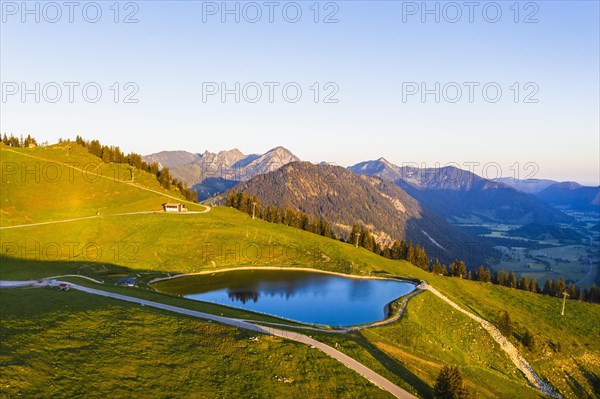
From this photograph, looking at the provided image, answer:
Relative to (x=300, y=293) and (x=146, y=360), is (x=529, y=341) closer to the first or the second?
(x=300, y=293)

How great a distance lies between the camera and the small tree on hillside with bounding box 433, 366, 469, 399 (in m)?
31.0

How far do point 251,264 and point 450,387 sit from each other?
2459 inches

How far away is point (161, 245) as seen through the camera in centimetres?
9094

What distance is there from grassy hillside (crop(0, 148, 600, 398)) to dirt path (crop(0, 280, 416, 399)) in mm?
1674

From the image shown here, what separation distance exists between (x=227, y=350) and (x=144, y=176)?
129m

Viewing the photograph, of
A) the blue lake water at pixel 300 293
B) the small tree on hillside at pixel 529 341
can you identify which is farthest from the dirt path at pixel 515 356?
the blue lake water at pixel 300 293

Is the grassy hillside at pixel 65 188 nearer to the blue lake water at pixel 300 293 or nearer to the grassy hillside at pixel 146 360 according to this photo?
the blue lake water at pixel 300 293

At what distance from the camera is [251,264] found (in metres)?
88.7

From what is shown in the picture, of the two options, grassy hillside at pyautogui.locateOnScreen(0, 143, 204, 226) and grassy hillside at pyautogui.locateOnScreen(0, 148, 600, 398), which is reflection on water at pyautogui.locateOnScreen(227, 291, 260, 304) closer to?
grassy hillside at pyautogui.locateOnScreen(0, 148, 600, 398)

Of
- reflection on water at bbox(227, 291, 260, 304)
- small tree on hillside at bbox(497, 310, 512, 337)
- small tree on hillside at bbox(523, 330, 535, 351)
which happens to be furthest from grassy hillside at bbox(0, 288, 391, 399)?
small tree on hillside at bbox(523, 330, 535, 351)

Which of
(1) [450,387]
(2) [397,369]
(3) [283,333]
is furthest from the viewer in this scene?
(3) [283,333]

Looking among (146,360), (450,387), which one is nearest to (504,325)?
(450,387)

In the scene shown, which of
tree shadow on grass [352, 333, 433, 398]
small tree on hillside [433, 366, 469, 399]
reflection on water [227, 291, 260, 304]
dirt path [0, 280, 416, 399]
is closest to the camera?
small tree on hillside [433, 366, 469, 399]

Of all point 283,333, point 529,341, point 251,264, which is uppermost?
→ point 283,333
